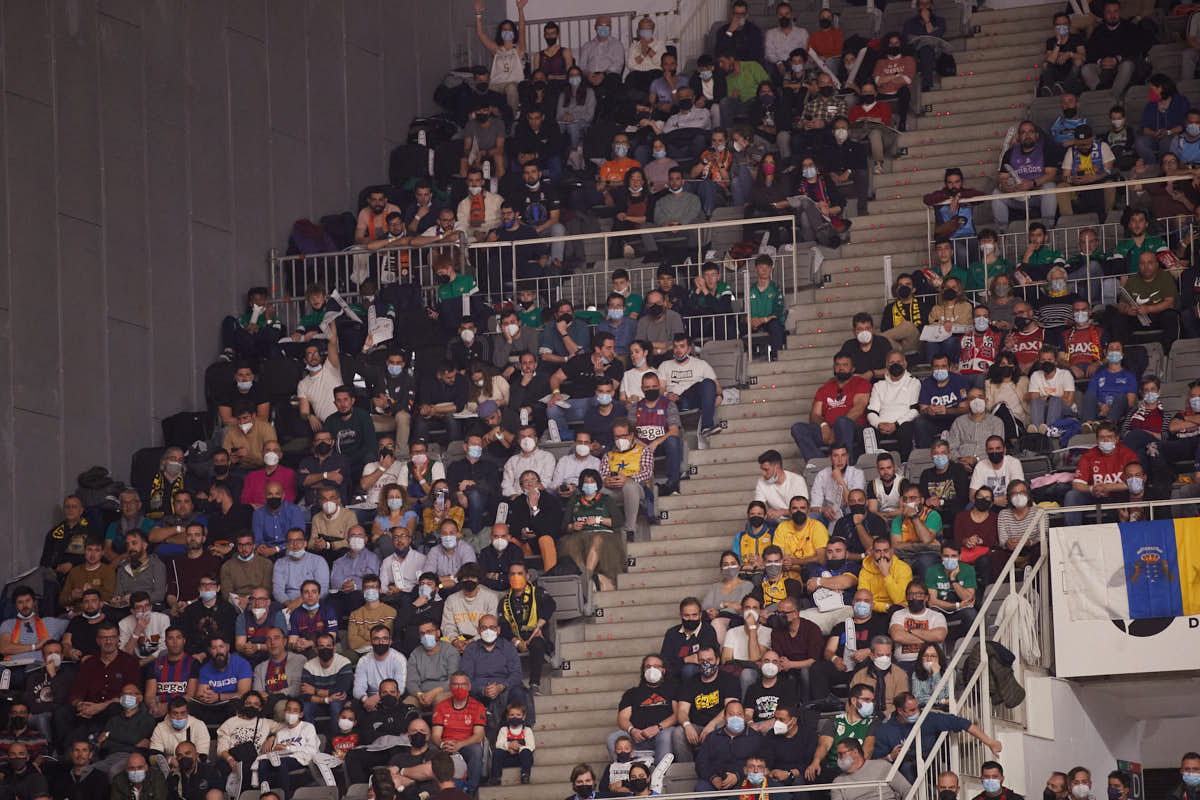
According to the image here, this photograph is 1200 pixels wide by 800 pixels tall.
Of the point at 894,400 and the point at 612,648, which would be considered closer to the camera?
the point at 612,648

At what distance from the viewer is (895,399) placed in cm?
2031

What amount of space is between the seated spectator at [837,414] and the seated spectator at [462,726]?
4.45 meters

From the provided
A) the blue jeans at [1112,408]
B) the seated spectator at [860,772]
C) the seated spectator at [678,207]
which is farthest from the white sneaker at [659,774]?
the seated spectator at [678,207]

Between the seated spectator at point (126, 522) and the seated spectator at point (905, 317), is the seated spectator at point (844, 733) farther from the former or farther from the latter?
the seated spectator at point (126, 522)

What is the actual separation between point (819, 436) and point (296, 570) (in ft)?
17.3

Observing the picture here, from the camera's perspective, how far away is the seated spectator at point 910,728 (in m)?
16.1

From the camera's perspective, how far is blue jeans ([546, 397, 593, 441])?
827 inches

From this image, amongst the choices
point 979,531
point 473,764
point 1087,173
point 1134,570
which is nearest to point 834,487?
point 979,531

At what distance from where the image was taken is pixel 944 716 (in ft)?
52.7

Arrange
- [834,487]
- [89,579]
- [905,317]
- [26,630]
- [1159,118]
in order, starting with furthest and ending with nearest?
[1159,118] → [905,317] → [89,579] → [26,630] → [834,487]

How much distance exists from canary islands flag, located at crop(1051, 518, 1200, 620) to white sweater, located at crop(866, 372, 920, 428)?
114 inches

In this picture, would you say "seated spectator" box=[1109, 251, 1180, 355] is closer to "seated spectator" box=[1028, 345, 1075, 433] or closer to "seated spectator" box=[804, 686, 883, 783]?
"seated spectator" box=[1028, 345, 1075, 433]

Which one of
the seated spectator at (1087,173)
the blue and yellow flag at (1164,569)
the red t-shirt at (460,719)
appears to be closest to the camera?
the blue and yellow flag at (1164,569)

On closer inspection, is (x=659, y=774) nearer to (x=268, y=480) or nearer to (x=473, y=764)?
(x=473, y=764)
